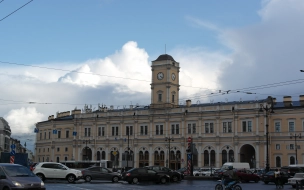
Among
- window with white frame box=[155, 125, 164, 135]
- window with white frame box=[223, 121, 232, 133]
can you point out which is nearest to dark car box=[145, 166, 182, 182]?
window with white frame box=[223, 121, 232, 133]

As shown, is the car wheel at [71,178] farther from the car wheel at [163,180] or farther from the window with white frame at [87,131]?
the window with white frame at [87,131]

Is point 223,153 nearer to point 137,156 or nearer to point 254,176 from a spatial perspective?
point 137,156

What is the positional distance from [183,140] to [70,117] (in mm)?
30697

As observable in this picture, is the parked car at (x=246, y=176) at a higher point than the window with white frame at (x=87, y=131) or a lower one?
lower

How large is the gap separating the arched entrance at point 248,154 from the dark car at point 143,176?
41751mm

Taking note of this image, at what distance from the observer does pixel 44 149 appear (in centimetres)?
10656

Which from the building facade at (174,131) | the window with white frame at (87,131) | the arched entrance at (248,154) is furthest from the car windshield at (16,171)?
the window with white frame at (87,131)

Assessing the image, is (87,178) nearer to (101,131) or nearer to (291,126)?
(291,126)

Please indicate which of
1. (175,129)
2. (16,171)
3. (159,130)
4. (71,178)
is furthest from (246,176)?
(159,130)

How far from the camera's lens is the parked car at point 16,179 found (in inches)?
771

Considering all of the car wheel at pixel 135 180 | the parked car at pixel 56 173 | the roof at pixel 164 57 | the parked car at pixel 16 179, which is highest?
the roof at pixel 164 57

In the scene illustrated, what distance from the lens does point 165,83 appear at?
8888 cm

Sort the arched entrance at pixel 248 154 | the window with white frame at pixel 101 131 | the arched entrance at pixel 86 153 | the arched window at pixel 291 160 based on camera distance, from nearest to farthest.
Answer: the arched window at pixel 291 160 < the arched entrance at pixel 248 154 < the window with white frame at pixel 101 131 < the arched entrance at pixel 86 153

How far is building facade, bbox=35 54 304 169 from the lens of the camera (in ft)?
252
